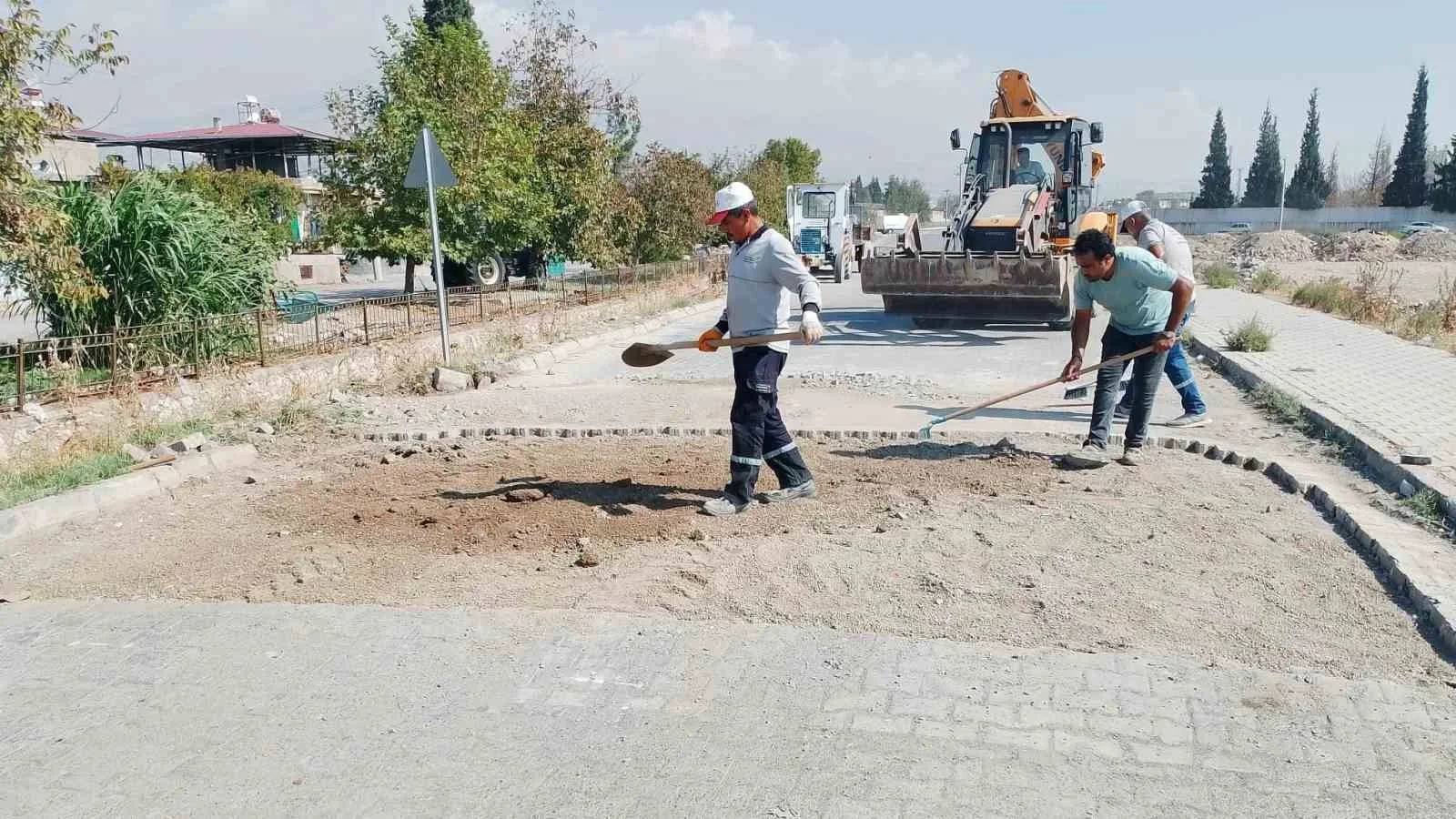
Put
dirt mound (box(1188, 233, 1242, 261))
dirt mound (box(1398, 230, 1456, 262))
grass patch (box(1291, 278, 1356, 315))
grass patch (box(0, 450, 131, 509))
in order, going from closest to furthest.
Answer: grass patch (box(0, 450, 131, 509))
grass patch (box(1291, 278, 1356, 315))
dirt mound (box(1398, 230, 1456, 262))
dirt mound (box(1188, 233, 1242, 261))

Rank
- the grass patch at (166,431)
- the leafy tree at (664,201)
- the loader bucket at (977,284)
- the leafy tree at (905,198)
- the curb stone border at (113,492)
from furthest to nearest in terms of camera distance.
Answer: the leafy tree at (905,198), the leafy tree at (664,201), the loader bucket at (977,284), the grass patch at (166,431), the curb stone border at (113,492)

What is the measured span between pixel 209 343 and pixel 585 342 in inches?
205

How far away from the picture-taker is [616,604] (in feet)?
14.9

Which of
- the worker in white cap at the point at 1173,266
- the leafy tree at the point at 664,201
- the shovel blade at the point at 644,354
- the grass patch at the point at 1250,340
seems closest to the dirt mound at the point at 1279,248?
the leafy tree at the point at 664,201

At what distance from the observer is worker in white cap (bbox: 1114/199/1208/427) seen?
8.05 m

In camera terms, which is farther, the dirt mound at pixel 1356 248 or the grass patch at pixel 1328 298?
the dirt mound at pixel 1356 248

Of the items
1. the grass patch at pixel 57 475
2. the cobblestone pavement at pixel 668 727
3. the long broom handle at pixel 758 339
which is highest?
the long broom handle at pixel 758 339

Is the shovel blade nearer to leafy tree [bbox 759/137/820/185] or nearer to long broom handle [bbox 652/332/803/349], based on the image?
Result: long broom handle [bbox 652/332/803/349]

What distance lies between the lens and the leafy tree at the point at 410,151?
16.6 m

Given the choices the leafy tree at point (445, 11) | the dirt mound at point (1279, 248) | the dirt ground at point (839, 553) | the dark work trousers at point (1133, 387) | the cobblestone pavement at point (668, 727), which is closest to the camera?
the cobblestone pavement at point (668, 727)

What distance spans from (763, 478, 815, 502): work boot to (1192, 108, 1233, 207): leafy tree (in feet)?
283

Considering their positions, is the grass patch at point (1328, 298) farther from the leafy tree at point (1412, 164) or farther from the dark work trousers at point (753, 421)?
the leafy tree at point (1412, 164)

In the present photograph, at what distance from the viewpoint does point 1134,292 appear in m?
6.79

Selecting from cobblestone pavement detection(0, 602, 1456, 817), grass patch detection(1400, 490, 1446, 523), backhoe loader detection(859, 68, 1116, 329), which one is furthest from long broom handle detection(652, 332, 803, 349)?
backhoe loader detection(859, 68, 1116, 329)
